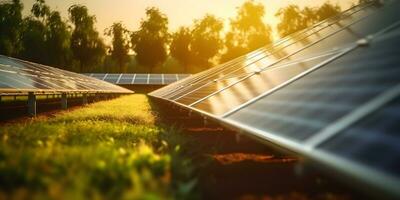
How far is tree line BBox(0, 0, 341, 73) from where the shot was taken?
78.9 meters

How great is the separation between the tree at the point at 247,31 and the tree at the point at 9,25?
158 ft

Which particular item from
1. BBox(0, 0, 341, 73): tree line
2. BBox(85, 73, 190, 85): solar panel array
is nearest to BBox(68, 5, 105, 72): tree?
BBox(0, 0, 341, 73): tree line

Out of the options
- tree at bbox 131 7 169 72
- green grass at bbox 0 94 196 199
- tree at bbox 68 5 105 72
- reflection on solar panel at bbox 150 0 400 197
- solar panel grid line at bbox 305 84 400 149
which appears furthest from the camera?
tree at bbox 131 7 169 72

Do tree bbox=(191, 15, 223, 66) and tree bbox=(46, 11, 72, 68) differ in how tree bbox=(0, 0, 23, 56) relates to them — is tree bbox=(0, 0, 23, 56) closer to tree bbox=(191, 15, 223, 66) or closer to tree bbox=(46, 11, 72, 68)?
tree bbox=(46, 11, 72, 68)

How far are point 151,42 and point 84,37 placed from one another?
16528 millimetres

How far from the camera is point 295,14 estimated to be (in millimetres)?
92438

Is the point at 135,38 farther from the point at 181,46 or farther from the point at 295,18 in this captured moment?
the point at 295,18

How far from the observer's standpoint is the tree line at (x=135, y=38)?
78875 millimetres

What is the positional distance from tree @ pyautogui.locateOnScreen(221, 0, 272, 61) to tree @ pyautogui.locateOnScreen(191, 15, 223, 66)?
279 centimetres

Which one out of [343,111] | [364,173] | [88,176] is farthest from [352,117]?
[88,176]

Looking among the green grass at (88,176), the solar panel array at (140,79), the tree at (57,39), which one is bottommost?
the solar panel array at (140,79)

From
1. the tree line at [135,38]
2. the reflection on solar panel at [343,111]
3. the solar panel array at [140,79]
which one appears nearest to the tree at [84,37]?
the tree line at [135,38]

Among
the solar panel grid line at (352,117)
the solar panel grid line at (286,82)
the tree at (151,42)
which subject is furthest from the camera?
the tree at (151,42)

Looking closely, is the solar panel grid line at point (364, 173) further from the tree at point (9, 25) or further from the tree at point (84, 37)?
the tree at point (84, 37)
